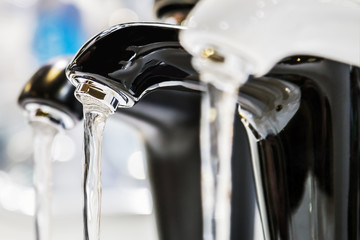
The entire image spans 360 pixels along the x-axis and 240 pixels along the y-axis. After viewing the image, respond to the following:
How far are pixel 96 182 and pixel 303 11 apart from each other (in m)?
0.11

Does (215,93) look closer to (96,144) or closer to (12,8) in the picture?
(96,144)

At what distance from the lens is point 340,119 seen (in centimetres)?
26

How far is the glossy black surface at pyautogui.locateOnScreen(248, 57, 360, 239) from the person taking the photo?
0.25m

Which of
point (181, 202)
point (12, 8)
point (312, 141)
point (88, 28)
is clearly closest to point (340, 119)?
point (312, 141)

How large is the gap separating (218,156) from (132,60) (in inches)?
1.9

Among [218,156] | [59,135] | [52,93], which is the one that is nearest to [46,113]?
[52,93]

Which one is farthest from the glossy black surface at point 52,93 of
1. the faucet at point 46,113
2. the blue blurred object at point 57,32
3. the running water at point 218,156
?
the blue blurred object at point 57,32

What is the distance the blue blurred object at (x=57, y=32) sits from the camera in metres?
0.88

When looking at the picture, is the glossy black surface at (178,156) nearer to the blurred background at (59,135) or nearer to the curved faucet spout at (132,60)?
the curved faucet spout at (132,60)

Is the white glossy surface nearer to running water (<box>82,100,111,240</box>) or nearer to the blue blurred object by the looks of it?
running water (<box>82,100,111,240</box>)

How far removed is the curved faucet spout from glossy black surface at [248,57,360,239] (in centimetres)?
5

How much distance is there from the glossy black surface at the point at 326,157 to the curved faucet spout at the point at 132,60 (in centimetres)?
5

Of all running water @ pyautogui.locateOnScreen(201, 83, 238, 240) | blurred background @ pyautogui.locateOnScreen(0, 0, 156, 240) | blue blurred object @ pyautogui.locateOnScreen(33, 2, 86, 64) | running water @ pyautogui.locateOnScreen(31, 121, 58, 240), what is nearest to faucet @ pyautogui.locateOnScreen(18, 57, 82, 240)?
running water @ pyautogui.locateOnScreen(31, 121, 58, 240)

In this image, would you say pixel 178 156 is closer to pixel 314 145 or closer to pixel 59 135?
pixel 314 145
